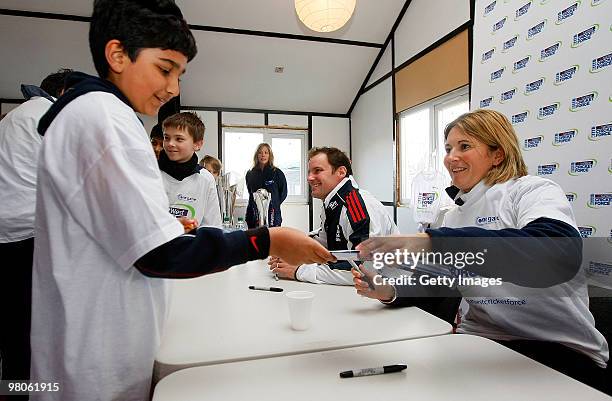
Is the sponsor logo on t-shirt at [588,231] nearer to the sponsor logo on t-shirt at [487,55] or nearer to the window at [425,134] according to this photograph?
the sponsor logo on t-shirt at [487,55]

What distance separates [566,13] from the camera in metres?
2.20

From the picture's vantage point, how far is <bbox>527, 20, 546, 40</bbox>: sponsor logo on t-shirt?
7.85 ft

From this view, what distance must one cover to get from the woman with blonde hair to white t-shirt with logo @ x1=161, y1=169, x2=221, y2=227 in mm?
1394

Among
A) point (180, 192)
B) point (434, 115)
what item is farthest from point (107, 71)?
point (434, 115)

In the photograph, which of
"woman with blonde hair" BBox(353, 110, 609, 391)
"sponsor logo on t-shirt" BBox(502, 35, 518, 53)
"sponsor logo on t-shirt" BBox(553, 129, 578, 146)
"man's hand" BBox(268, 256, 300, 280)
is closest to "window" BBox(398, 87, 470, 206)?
"sponsor logo on t-shirt" BBox(502, 35, 518, 53)

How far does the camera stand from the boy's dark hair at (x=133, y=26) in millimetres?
768

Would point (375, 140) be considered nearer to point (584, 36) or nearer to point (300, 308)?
point (584, 36)

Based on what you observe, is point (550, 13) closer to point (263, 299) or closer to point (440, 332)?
point (440, 332)

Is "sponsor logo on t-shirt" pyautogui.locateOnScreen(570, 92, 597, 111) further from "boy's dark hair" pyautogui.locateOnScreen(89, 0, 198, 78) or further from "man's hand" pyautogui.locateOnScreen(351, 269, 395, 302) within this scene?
"boy's dark hair" pyautogui.locateOnScreen(89, 0, 198, 78)

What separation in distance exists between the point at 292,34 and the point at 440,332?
5.36m

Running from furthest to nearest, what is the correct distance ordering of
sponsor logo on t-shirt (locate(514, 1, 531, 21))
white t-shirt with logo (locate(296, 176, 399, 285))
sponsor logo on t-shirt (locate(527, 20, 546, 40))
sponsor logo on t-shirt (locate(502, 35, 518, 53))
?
sponsor logo on t-shirt (locate(502, 35, 518, 53)) → sponsor logo on t-shirt (locate(514, 1, 531, 21)) → sponsor logo on t-shirt (locate(527, 20, 546, 40)) → white t-shirt with logo (locate(296, 176, 399, 285))

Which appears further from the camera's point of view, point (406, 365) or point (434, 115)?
point (434, 115)

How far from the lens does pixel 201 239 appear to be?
714mm

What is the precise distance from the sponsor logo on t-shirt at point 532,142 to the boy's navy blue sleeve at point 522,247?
65.2 inches
